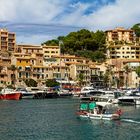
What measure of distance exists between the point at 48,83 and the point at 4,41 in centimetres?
2861

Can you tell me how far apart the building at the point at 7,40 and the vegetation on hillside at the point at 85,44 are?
14.2 meters

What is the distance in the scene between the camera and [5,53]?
431ft

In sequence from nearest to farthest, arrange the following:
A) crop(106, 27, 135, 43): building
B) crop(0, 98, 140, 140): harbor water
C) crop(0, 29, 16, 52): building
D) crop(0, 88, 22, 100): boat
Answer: crop(0, 98, 140, 140): harbor water, crop(0, 88, 22, 100): boat, crop(0, 29, 16, 52): building, crop(106, 27, 135, 43): building

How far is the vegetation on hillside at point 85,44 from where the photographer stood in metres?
148

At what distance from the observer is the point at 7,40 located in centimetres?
14325

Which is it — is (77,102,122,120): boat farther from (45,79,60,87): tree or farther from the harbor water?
(45,79,60,87): tree

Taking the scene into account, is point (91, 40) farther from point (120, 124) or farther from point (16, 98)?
point (120, 124)

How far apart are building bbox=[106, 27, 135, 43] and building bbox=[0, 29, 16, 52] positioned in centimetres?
3281

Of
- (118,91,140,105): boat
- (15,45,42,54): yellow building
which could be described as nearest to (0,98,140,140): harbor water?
(118,91,140,105): boat

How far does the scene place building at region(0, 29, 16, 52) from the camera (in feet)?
467

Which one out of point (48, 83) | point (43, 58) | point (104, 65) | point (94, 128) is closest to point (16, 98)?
point (48, 83)

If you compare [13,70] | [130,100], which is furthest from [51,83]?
[130,100]

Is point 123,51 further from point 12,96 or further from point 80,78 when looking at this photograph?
point 12,96

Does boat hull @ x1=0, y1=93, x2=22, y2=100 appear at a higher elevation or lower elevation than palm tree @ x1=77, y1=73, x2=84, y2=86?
lower
